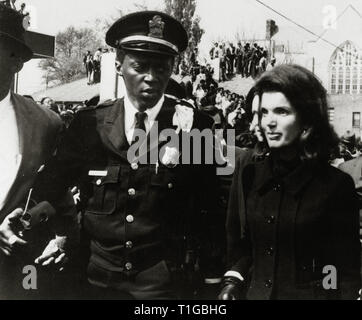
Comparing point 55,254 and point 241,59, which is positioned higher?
point 241,59

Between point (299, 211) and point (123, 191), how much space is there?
72cm

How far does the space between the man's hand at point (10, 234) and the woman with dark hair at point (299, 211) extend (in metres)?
1.02

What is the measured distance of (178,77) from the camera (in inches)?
93.4

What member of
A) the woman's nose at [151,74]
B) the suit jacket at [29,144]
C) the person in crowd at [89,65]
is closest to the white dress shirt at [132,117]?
the woman's nose at [151,74]

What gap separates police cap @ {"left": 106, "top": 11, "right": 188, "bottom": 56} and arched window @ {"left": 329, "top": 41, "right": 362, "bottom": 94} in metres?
0.73

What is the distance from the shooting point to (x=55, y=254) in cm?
229

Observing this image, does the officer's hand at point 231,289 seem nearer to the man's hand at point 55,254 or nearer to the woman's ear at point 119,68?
the man's hand at point 55,254

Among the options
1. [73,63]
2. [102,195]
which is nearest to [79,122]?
[102,195]

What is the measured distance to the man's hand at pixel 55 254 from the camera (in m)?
2.26

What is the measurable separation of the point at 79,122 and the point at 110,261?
62 cm

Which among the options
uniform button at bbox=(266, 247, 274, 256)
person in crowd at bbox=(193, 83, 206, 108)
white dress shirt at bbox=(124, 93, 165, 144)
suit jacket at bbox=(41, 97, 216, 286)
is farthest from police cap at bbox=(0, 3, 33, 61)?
uniform button at bbox=(266, 247, 274, 256)

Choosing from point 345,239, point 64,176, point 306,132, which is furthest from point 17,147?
point 345,239

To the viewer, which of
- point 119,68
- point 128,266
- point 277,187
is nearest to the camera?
point 277,187

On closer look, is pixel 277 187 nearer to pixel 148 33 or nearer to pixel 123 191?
pixel 123 191
